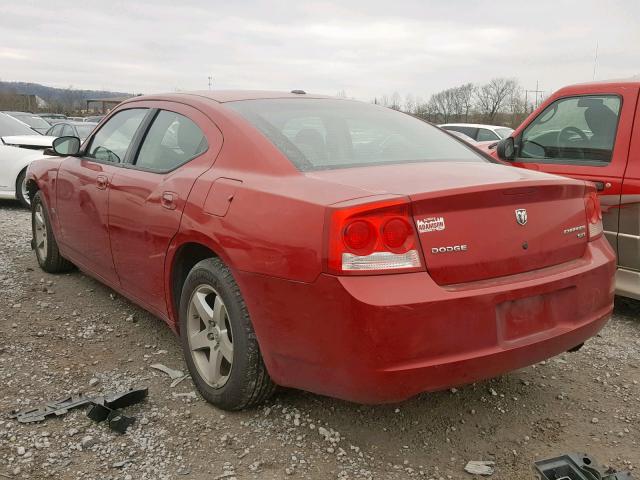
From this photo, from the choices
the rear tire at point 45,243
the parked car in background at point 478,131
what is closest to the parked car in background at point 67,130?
the parked car in background at point 478,131

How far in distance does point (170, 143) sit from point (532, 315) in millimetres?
2117

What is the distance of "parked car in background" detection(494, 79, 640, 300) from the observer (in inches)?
159

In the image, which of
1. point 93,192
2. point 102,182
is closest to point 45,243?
point 93,192

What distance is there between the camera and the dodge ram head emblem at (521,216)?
2437mm

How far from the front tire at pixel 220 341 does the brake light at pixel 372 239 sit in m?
0.65

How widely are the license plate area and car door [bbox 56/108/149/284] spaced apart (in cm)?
248

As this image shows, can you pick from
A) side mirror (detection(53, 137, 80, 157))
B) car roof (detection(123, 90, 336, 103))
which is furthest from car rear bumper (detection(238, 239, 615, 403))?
side mirror (detection(53, 137, 80, 157))

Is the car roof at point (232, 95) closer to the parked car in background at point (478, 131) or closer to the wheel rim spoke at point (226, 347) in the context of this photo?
the wheel rim spoke at point (226, 347)

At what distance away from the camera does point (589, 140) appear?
4371mm

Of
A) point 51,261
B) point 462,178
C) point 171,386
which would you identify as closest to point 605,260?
point 462,178

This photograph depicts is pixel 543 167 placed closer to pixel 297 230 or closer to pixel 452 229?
pixel 452 229

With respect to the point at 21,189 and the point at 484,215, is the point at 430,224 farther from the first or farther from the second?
the point at 21,189

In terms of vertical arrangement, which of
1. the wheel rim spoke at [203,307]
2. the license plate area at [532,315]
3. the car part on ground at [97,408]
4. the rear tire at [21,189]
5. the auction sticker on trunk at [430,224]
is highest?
the auction sticker on trunk at [430,224]

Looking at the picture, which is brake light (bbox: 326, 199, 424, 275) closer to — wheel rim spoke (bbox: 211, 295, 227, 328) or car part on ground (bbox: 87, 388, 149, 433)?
wheel rim spoke (bbox: 211, 295, 227, 328)
